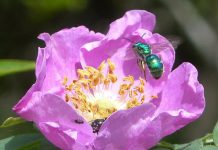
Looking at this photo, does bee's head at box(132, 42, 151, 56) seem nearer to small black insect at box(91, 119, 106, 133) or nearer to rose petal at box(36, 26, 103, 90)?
rose petal at box(36, 26, 103, 90)

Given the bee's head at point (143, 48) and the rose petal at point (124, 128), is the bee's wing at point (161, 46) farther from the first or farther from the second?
the rose petal at point (124, 128)

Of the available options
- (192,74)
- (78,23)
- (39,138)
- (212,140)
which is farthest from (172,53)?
(78,23)

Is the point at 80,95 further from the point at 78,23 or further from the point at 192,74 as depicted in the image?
the point at 78,23

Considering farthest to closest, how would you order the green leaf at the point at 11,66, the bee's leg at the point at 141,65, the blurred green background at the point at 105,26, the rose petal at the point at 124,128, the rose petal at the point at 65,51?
the blurred green background at the point at 105,26 → the green leaf at the point at 11,66 → the bee's leg at the point at 141,65 → the rose petal at the point at 65,51 → the rose petal at the point at 124,128

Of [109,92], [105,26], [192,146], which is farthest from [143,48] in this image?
[105,26]

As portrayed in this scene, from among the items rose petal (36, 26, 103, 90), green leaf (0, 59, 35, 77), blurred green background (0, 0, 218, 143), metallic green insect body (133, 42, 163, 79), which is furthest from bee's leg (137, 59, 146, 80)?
blurred green background (0, 0, 218, 143)

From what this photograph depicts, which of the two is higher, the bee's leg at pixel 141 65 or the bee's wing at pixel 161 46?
the bee's wing at pixel 161 46

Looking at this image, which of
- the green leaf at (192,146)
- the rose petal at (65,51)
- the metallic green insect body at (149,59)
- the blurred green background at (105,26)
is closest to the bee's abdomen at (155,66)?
the metallic green insect body at (149,59)

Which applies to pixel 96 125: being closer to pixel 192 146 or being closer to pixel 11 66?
pixel 192 146
